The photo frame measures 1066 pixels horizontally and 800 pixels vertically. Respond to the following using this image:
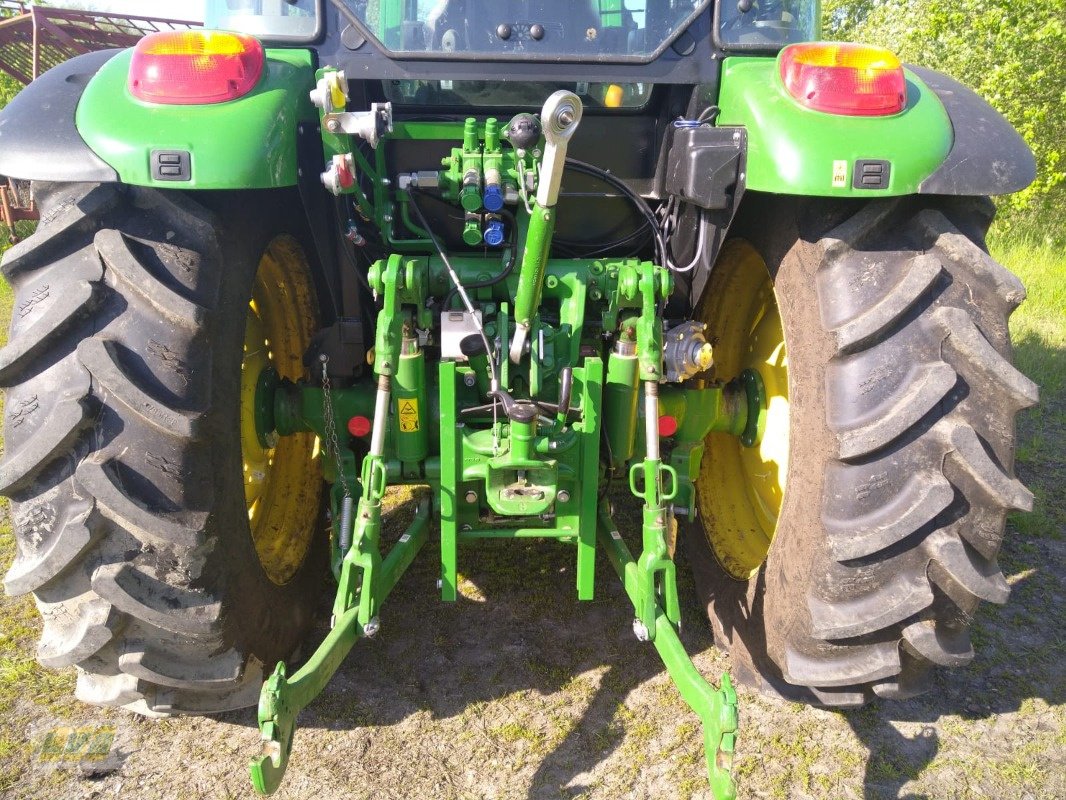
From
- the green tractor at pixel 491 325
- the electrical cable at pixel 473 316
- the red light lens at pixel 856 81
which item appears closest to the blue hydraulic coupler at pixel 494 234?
the green tractor at pixel 491 325

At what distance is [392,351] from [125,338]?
2.03 feet

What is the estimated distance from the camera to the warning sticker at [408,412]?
7.61 feet

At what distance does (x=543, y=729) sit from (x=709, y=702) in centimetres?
76

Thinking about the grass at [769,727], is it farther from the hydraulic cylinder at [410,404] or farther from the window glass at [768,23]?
the window glass at [768,23]

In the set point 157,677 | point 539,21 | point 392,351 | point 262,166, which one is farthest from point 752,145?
point 157,677

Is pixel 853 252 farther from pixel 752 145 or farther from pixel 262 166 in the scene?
pixel 262 166

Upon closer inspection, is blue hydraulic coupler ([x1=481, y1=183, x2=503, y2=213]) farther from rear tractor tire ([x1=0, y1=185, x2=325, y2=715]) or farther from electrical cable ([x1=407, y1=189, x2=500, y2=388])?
rear tractor tire ([x1=0, y1=185, x2=325, y2=715])

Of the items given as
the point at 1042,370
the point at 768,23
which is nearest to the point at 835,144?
the point at 768,23

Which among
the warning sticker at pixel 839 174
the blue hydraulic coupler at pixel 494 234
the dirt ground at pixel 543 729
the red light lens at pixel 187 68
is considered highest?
the red light lens at pixel 187 68

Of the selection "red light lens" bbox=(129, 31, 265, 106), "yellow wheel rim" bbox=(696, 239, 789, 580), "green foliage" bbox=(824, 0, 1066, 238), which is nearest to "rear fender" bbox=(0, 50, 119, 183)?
"red light lens" bbox=(129, 31, 265, 106)

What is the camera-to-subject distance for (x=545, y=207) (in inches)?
76.4

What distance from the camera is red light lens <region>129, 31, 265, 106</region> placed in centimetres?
191

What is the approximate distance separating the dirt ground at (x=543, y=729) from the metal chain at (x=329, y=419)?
58 cm

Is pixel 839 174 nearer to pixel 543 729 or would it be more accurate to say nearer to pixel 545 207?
pixel 545 207
